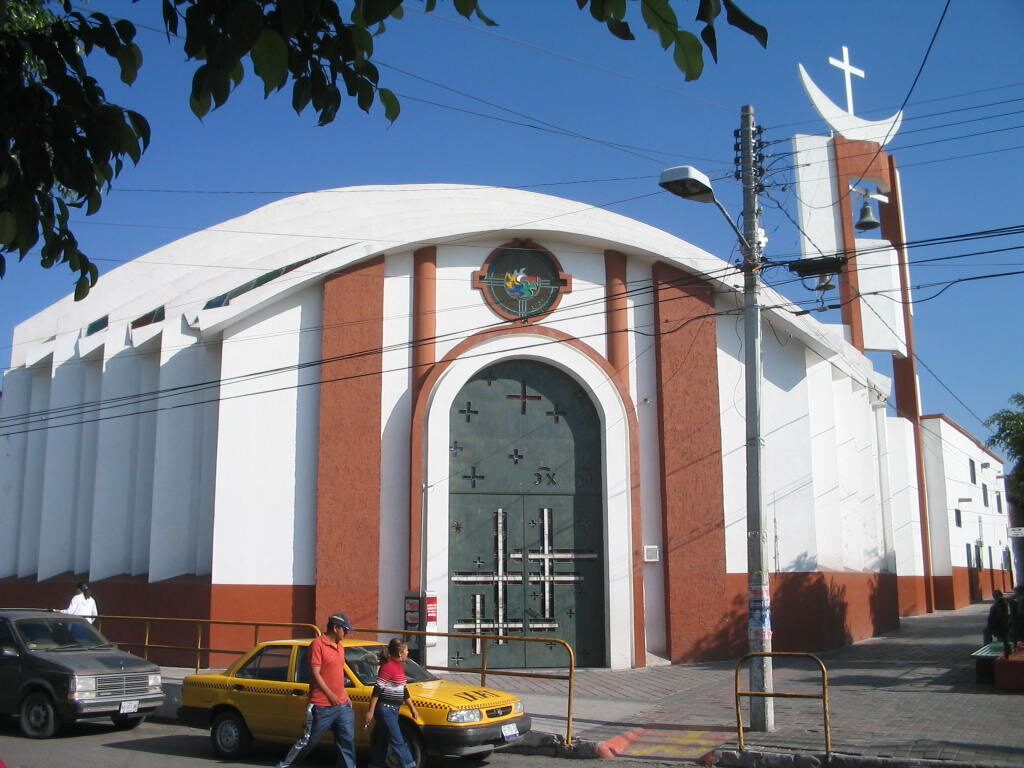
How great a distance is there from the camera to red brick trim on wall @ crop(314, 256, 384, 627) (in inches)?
695

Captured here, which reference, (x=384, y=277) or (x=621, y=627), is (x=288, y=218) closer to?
(x=384, y=277)

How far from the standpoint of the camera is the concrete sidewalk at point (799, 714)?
10484 mm

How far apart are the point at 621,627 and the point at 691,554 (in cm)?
199

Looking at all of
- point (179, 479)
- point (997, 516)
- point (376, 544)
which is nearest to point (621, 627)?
point (376, 544)

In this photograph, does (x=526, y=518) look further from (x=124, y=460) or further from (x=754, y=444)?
(x=124, y=460)

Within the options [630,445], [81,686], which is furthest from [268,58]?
[630,445]

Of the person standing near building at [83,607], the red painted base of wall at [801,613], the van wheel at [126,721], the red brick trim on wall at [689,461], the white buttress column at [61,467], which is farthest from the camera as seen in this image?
the white buttress column at [61,467]

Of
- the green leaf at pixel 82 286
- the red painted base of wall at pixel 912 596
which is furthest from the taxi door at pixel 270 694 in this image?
the red painted base of wall at pixel 912 596

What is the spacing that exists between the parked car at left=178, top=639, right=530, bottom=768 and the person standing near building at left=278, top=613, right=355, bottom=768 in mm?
1188

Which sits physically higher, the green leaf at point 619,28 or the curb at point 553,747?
the green leaf at point 619,28

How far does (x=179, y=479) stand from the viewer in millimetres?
18969

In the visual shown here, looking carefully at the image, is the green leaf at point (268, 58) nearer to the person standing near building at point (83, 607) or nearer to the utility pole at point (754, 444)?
the utility pole at point (754, 444)

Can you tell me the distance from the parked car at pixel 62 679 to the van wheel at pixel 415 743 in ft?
15.4

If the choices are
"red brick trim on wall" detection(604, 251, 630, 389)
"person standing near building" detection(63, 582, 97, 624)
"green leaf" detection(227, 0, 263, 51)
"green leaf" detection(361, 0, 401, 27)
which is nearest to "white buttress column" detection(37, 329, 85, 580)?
"person standing near building" detection(63, 582, 97, 624)
